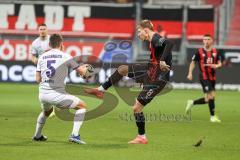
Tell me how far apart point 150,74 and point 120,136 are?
178 centimetres

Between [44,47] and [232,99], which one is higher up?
[44,47]

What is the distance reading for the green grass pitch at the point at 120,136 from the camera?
12188 millimetres

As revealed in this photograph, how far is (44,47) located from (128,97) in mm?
3543

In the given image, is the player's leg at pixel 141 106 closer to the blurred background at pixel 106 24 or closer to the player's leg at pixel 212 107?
the player's leg at pixel 212 107

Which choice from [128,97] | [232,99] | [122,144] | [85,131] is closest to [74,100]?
[122,144]

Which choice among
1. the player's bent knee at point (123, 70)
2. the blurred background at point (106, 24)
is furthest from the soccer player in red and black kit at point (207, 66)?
the blurred background at point (106, 24)

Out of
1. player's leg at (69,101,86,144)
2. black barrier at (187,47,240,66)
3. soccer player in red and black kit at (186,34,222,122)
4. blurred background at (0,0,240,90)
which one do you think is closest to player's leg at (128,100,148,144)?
player's leg at (69,101,86,144)

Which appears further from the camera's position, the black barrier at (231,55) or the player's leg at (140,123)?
the black barrier at (231,55)

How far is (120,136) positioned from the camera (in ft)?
49.6

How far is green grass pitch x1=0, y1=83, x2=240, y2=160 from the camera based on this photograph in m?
12.2

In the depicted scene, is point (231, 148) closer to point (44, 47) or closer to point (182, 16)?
point (44, 47)

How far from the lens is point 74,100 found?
1327cm

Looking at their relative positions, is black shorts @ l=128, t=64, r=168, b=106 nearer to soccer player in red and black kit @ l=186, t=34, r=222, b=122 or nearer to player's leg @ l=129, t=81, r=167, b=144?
player's leg @ l=129, t=81, r=167, b=144

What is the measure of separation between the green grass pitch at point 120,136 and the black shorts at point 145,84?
94cm
